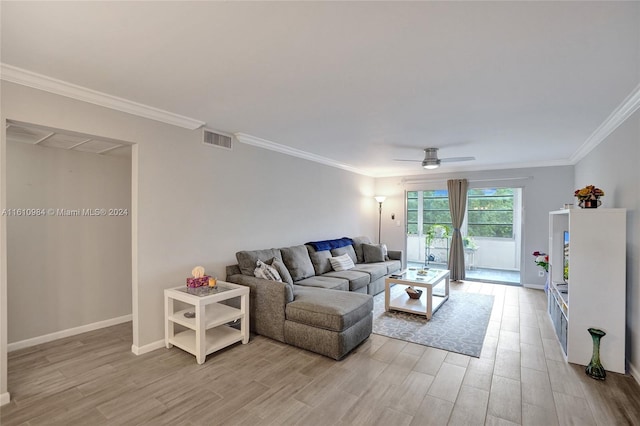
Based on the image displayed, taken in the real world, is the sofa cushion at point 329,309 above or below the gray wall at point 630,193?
below

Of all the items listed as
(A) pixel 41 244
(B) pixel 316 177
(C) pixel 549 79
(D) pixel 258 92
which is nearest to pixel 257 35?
(D) pixel 258 92

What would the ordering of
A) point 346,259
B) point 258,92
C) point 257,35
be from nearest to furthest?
1. point 257,35
2. point 258,92
3. point 346,259

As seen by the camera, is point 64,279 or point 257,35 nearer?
point 257,35

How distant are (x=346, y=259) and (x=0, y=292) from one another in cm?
438

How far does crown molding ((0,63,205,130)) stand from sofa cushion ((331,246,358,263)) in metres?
3.19

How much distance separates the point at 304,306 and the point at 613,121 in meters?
3.98

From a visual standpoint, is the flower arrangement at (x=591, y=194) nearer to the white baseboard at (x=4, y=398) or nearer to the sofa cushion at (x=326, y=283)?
the sofa cushion at (x=326, y=283)

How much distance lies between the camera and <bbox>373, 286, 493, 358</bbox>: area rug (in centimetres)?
342

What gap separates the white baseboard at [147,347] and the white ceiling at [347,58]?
2.52 m

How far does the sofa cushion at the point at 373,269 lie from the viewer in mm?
5289

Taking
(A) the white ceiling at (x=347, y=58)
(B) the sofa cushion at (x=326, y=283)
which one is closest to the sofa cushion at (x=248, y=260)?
(B) the sofa cushion at (x=326, y=283)

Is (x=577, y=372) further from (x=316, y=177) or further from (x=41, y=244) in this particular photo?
(x=41, y=244)

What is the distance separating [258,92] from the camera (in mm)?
2725

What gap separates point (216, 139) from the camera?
3877mm
